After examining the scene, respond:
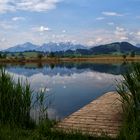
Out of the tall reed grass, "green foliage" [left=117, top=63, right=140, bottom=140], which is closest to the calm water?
the tall reed grass

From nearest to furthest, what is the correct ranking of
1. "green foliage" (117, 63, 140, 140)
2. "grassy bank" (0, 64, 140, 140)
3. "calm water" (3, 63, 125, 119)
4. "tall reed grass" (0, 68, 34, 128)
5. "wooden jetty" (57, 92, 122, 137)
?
A: "grassy bank" (0, 64, 140, 140), "green foliage" (117, 63, 140, 140), "wooden jetty" (57, 92, 122, 137), "tall reed grass" (0, 68, 34, 128), "calm water" (3, 63, 125, 119)

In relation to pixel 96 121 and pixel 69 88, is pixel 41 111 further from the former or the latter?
pixel 69 88

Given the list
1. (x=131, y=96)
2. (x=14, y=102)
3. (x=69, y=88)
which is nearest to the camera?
(x=131, y=96)

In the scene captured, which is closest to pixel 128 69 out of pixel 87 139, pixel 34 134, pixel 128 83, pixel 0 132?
pixel 128 83

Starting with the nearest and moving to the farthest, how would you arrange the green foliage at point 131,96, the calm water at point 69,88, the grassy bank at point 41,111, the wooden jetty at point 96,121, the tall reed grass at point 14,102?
the grassy bank at point 41,111, the green foliage at point 131,96, the wooden jetty at point 96,121, the tall reed grass at point 14,102, the calm water at point 69,88

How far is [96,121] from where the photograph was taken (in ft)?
36.3

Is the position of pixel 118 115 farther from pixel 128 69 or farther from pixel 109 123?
pixel 128 69

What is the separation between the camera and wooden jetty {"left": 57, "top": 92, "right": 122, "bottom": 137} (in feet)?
32.1

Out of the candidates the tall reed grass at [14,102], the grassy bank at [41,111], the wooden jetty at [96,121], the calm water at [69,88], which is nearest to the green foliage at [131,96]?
the grassy bank at [41,111]

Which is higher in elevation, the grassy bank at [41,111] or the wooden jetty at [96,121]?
the grassy bank at [41,111]

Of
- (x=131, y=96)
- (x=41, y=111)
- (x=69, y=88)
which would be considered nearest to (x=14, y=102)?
(x=41, y=111)

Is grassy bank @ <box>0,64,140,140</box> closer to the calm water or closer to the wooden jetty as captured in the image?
the wooden jetty

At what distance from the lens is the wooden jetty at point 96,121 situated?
9.79m

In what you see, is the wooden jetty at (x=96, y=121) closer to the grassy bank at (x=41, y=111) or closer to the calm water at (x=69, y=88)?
the grassy bank at (x=41, y=111)
